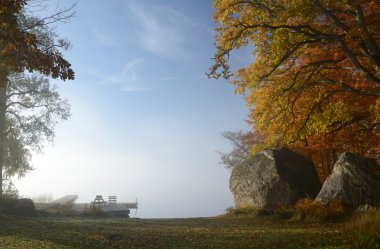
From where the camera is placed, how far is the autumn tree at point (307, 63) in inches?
598

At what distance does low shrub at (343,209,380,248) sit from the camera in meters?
9.66

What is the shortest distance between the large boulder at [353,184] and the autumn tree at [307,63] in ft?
8.26

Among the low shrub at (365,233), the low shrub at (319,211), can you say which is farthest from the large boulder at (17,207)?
the low shrub at (365,233)

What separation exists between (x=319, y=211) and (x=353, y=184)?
8.99 feet

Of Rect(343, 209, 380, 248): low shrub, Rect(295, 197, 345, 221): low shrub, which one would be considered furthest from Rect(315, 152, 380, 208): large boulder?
Rect(343, 209, 380, 248): low shrub

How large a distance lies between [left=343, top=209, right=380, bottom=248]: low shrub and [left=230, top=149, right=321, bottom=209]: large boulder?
10849 mm

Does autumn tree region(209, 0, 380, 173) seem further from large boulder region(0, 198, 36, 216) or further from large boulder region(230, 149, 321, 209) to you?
large boulder region(0, 198, 36, 216)

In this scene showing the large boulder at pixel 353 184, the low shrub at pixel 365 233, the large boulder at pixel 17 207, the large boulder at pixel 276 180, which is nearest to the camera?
the low shrub at pixel 365 233

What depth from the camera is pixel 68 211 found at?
26281 mm

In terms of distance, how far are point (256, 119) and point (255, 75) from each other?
3020 millimetres

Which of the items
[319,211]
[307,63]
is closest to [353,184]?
[319,211]

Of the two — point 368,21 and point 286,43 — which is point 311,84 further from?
point 368,21

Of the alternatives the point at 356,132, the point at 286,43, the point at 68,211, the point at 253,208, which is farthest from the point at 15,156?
the point at 356,132

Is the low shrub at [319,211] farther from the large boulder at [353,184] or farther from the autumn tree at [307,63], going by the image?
the autumn tree at [307,63]
